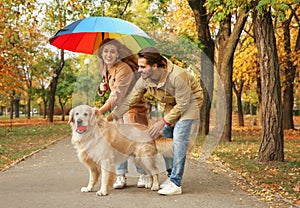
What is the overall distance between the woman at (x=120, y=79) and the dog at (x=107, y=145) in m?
0.32

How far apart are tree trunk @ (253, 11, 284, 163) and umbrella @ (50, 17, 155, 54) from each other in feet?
11.1

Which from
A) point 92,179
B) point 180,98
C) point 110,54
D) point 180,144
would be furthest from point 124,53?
point 92,179

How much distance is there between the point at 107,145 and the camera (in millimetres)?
6652

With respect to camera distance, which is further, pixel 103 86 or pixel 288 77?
pixel 288 77

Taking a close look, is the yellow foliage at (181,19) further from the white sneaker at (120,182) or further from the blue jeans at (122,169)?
the white sneaker at (120,182)

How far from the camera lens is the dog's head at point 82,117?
636 cm

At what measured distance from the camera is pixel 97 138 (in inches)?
258

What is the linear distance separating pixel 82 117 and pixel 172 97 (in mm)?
1421

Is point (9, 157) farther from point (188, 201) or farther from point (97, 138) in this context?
point (188, 201)

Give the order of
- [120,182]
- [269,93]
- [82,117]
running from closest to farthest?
[82,117] → [120,182] → [269,93]

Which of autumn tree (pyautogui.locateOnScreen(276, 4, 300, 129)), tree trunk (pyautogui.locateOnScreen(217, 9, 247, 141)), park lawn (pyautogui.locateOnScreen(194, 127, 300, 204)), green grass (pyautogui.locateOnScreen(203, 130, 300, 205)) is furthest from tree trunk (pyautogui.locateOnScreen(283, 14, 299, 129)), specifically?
park lawn (pyautogui.locateOnScreen(194, 127, 300, 204))

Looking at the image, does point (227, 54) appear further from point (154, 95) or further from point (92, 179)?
point (92, 179)

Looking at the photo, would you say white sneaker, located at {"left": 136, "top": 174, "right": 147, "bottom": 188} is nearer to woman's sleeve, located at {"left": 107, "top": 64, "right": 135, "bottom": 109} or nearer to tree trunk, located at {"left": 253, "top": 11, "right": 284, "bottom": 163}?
woman's sleeve, located at {"left": 107, "top": 64, "right": 135, "bottom": 109}

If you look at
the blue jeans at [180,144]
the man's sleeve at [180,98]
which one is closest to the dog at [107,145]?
the blue jeans at [180,144]
